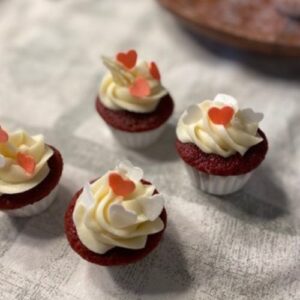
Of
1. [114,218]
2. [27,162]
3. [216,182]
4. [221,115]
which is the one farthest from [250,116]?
[27,162]

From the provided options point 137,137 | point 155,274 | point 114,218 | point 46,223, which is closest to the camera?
point 114,218

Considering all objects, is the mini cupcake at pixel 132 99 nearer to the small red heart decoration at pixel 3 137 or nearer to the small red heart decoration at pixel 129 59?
the small red heart decoration at pixel 129 59

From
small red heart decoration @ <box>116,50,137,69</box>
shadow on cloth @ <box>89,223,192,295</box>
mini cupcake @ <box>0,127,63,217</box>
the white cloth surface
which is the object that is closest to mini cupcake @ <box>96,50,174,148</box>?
small red heart decoration @ <box>116,50,137,69</box>

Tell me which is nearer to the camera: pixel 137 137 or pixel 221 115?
pixel 221 115

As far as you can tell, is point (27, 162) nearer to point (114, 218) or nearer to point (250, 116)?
point (114, 218)

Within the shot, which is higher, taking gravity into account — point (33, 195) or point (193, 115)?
point (193, 115)

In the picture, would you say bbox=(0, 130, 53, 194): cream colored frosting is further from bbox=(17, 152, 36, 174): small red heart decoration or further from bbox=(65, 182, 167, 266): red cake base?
bbox=(65, 182, 167, 266): red cake base
